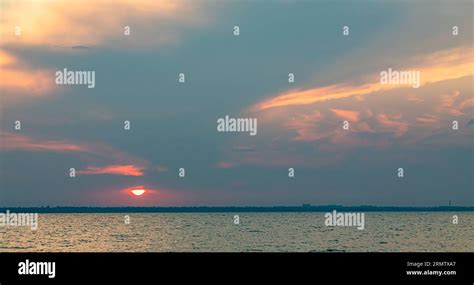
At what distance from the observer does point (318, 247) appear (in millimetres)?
89688
